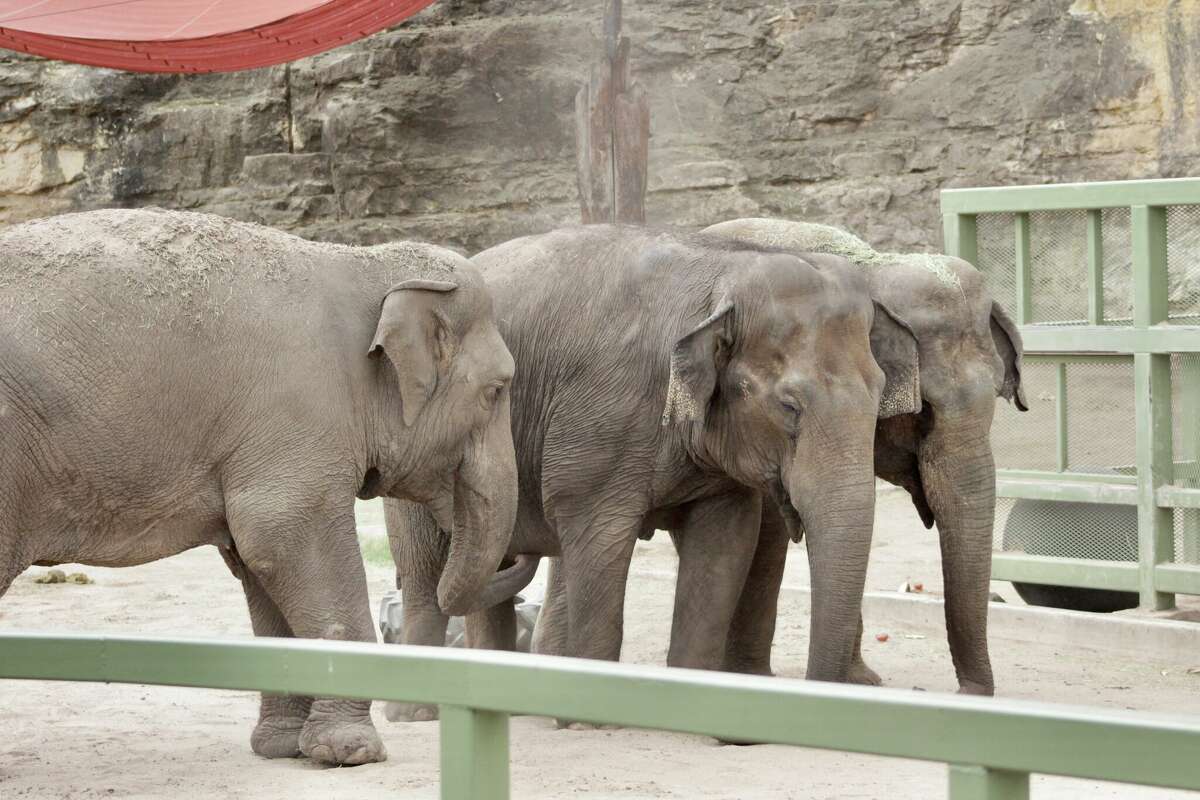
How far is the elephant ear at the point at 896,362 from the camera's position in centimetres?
623

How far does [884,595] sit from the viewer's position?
8.66 m

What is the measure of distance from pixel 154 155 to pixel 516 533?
1200 cm

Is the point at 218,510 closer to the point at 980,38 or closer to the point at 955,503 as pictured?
the point at 955,503

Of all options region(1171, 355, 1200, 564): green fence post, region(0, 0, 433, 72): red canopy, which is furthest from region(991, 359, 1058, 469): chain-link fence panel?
region(0, 0, 433, 72): red canopy

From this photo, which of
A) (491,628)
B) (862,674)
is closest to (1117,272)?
(862,674)

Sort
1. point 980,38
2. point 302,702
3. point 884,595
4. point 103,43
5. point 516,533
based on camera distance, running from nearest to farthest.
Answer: point 302,702, point 516,533, point 884,595, point 103,43, point 980,38

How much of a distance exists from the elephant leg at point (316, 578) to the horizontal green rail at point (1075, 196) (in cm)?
398

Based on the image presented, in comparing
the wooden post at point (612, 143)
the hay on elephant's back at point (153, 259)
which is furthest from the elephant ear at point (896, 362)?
the wooden post at point (612, 143)

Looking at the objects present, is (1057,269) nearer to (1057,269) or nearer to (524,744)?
(1057,269)

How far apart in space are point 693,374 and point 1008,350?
1538 mm

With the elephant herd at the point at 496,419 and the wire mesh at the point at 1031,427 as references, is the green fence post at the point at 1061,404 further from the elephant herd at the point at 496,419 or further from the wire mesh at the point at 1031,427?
the elephant herd at the point at 496,419

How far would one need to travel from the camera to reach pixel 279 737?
5410 millimetres

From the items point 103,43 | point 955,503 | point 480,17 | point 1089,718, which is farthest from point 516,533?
point 480,17

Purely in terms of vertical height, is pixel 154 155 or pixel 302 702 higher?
pixel 154 155
